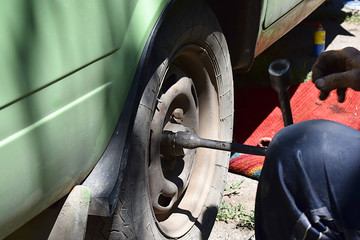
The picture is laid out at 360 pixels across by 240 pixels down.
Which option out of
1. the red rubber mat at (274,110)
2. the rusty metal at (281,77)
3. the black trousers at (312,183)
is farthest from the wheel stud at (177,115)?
the red rubber mat at (274,110)

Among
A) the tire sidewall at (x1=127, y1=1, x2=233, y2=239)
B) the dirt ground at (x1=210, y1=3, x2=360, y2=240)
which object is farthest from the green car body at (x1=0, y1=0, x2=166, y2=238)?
the dirt ground at (x1=210, y1=3, x2=360, y2=240)

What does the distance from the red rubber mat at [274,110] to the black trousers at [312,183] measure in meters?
1.81

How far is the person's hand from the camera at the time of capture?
1.43 m

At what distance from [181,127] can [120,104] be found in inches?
23.6

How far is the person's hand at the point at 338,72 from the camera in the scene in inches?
56.2

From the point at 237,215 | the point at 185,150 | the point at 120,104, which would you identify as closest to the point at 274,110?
the point at 237,215

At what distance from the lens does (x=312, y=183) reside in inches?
49.7

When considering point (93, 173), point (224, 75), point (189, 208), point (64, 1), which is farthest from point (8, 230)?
point (224, 75)

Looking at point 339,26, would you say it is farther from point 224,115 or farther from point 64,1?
point 64,1

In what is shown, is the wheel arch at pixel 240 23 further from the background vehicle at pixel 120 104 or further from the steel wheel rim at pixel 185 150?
the steel wheel rim at pixel 185 150

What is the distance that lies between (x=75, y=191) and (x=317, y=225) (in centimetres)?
73

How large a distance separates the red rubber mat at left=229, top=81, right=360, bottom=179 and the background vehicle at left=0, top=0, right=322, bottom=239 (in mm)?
905

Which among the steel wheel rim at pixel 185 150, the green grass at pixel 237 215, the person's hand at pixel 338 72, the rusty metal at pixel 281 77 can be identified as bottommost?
the green grass at pixel 237 215

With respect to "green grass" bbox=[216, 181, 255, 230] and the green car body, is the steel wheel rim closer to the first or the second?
"green grass" bbox=[216, 181, 255, 230]
